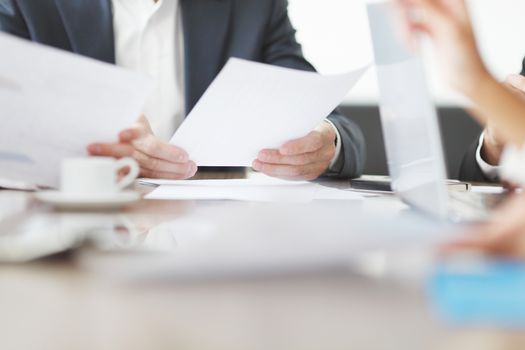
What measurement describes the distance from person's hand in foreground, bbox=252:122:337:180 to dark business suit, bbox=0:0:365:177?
9 cm

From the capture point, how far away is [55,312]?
0.27m

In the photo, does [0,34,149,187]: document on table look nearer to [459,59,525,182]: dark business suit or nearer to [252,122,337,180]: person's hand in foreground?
[252,122,337,180]: person's hand in foreground

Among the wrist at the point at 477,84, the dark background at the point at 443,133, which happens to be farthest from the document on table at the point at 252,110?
the dark background at the point at 443,133

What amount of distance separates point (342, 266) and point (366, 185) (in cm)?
63

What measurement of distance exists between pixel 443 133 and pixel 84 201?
4.90ft

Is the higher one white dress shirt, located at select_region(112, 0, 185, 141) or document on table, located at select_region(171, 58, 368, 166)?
white dress shirt, located at select_region(112, 0, 185, 141)

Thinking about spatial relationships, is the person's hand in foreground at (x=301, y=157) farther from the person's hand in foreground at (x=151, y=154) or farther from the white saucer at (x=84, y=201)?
the white saucer at (x=84, y=201)

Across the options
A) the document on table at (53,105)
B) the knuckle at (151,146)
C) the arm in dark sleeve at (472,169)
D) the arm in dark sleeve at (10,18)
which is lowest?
the arm in dark sleeve at (472,169)

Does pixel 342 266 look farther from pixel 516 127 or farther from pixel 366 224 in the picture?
pixel 516 127

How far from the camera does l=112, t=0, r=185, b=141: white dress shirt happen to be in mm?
1377

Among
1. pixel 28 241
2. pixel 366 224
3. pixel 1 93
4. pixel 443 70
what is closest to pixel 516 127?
pixel 443 70

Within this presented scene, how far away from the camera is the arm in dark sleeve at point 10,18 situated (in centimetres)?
128

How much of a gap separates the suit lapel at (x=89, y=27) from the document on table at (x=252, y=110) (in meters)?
0.55

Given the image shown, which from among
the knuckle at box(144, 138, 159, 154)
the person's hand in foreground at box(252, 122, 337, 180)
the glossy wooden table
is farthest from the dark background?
the glossy wooden table
